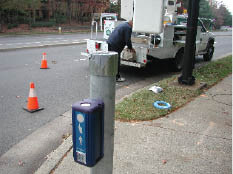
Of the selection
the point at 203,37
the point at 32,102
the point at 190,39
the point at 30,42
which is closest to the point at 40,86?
the point at 32,102

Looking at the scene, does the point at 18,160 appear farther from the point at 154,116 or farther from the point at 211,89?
the point at 211,89

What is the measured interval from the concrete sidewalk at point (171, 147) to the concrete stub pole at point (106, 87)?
53.3 inches

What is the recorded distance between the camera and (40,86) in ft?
23.1

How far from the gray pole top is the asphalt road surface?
2.77 metres

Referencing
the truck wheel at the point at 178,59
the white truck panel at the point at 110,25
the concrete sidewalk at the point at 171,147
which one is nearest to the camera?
the concrete sidewalk at the point at 171,147

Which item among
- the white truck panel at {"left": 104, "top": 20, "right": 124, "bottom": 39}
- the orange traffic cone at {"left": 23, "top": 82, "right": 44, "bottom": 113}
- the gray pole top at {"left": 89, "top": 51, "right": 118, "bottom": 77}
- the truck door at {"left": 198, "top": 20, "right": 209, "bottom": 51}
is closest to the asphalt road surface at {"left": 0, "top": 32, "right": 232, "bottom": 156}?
the orange traffic cone at {"left": 23, "top": 82, "right": 44, "bottom": 113}

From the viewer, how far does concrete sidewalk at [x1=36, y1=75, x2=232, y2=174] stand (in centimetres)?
317

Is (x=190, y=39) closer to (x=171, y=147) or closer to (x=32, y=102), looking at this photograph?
(x=171, y=147)

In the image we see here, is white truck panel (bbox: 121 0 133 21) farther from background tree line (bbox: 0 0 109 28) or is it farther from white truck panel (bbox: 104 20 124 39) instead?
background tree line (bbox: 0 0 109 28)

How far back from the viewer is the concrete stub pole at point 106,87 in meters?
1.63

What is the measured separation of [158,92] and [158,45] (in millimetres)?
2523

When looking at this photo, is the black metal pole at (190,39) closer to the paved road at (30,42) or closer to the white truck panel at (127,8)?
the white truck panel at (127,8)

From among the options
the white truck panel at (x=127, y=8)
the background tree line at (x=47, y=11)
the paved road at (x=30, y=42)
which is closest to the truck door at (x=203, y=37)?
the white truck panel at (x=127, y=8)

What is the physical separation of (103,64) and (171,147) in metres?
2.43
